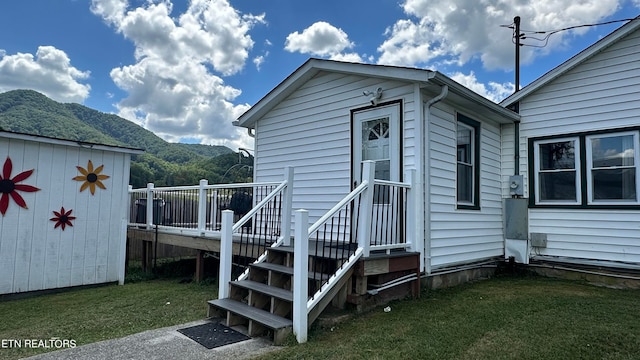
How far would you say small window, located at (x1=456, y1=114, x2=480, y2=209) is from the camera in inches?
241

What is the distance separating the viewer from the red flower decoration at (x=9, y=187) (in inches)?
222

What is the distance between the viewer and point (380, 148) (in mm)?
5680

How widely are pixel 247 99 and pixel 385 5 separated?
15.5 meters

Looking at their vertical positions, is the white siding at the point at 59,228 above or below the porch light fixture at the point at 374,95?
below

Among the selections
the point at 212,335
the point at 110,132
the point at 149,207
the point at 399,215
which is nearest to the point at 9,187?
the point at 149,207

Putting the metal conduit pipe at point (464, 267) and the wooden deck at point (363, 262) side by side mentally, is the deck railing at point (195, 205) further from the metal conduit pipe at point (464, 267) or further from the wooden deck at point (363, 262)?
the metal conduit pipe at point (464, 267)

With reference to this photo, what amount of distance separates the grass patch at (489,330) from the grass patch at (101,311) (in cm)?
196

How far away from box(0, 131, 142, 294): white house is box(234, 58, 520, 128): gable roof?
2.59 meters

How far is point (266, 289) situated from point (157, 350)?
1.17 m

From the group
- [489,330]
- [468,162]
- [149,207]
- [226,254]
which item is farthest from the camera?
[149,207]

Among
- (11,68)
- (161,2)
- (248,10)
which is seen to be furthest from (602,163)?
(11,68)

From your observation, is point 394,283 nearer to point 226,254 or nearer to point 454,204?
point 454,204

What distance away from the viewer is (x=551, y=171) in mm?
6824

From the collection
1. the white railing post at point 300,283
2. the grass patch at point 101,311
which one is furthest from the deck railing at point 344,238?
the grass patch at point 101,311
